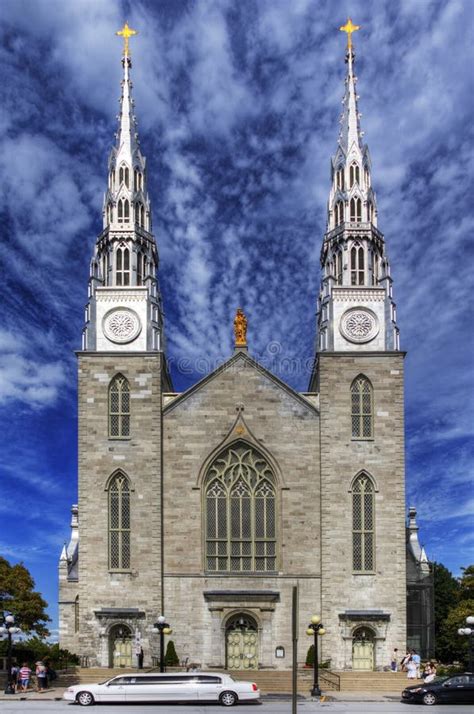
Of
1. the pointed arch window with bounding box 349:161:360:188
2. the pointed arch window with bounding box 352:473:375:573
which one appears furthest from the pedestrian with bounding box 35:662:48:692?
the pointed arch window with bounding box 349:161:360:188

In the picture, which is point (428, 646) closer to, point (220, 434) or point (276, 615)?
point (276, 615)

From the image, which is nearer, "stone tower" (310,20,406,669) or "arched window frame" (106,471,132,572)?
"stone tower" (310,20,406,669)

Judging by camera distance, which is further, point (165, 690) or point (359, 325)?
point (359, 325)

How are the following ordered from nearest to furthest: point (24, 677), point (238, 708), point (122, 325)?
point (238, 708)
point (24, 677)
point (122, 325)

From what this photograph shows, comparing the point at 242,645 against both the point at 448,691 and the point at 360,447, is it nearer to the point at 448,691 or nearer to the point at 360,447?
the point at 360,447

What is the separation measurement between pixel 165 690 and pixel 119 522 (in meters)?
14.4

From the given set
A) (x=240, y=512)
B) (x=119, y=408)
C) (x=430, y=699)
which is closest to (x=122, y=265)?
(x=119, y=408)

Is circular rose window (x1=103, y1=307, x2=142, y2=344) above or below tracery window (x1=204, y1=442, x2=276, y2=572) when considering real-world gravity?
above

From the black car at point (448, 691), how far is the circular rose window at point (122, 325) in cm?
2211

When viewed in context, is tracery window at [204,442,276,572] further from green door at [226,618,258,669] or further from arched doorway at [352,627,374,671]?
arched doorway at [352,627,374,671]

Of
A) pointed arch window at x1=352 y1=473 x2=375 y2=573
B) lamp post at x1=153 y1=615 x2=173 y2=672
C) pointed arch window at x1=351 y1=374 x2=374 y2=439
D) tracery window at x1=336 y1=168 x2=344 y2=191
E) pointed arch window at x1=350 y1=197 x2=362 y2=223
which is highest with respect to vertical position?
tracery window at x1=336 y1=168 x2=344 y2=191

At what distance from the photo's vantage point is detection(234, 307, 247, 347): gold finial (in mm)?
47438

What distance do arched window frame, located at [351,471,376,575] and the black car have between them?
11.7 metres

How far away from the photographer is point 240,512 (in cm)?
4547
